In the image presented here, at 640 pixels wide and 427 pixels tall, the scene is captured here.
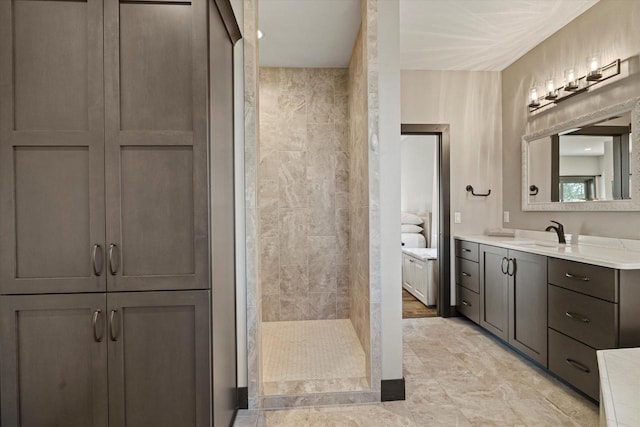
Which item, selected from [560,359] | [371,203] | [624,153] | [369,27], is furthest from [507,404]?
[369,27]

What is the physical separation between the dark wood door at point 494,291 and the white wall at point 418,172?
2309 mm

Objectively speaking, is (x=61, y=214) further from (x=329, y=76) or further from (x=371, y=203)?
(x=329, y=76)

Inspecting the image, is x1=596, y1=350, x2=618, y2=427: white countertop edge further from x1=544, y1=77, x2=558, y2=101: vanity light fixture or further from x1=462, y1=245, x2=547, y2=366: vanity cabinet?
x1=544, y1=77, x2=558, y2=101: vanity light fixture

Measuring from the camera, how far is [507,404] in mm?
2098

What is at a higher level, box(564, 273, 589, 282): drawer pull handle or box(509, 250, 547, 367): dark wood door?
box(564, 273, 589, 282): drawer pull handle

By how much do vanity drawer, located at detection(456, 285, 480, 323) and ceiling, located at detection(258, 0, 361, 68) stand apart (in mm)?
2789

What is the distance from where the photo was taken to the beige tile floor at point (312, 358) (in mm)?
2174

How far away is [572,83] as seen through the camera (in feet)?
9.18

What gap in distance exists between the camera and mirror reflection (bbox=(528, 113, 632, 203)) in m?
2.47

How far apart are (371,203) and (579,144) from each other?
2132 mm

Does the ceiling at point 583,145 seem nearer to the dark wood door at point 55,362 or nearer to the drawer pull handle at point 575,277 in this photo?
the drawer pull handle at point 575,277

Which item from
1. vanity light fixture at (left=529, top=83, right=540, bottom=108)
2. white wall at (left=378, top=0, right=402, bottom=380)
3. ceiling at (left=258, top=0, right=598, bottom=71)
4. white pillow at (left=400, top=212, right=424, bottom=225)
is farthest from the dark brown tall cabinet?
white pillow at (left=400, top=212, right=424, bottom=225)

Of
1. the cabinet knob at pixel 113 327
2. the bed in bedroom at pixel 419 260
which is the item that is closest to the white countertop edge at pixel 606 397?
the cabinet knob at pixel 113 327

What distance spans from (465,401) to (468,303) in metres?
1.58
